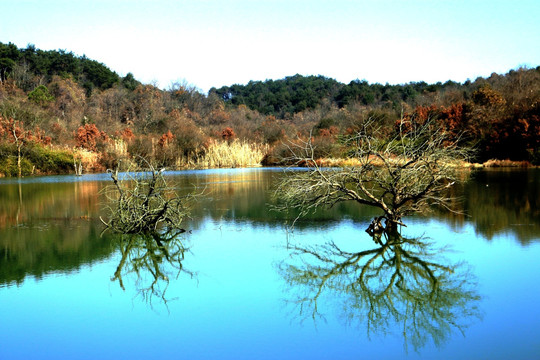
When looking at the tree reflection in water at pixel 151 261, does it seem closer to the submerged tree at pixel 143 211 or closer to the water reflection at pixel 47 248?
the submerged tree at pixel 143 211

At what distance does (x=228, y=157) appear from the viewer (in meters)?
36.1

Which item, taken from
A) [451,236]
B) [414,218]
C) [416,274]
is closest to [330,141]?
[414,218]

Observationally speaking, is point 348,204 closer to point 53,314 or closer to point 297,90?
point 53,314

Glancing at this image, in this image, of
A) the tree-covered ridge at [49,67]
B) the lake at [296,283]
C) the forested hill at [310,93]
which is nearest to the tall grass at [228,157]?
the lake at [296,283]

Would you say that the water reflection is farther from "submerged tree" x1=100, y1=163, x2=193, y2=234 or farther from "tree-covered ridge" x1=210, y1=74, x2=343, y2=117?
"tree-covered ridge" x1=210, y1=74, x2=343, y2=117

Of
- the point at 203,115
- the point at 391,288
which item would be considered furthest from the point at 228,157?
the point at 391,288

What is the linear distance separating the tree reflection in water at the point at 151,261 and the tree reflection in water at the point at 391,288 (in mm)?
1768

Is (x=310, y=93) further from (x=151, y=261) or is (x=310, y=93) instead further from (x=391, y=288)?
(x=391, y=288)

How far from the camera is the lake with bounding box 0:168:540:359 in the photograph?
580 centimetres

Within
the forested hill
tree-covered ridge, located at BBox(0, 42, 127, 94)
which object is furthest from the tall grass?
the forested hill

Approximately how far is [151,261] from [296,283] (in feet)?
9.20

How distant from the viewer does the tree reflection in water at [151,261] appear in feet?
26.4

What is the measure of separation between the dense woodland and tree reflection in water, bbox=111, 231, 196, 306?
5.48ft

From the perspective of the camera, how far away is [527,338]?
5.73 meters
